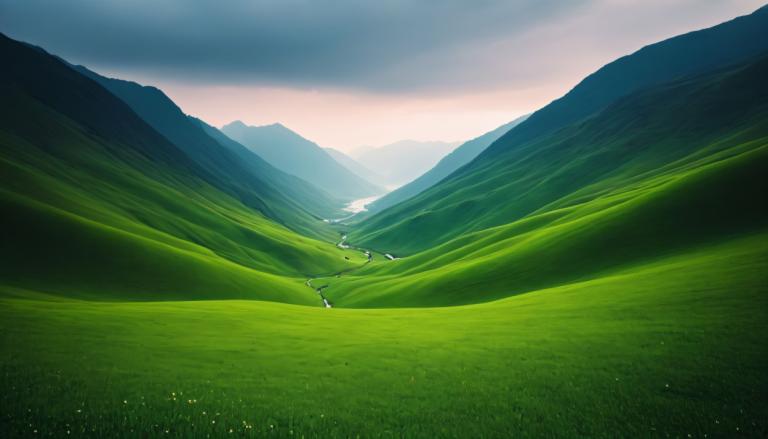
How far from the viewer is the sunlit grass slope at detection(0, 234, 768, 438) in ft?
50.2

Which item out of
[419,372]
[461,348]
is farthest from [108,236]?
[419,372]

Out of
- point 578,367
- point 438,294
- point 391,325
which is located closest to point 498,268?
point 438,294

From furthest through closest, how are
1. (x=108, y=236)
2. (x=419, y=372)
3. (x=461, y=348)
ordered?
(x=108, y=236), (x=461, y=348), (x=419, y=372)

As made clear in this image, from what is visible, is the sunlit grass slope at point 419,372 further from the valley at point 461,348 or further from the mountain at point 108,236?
the mountain at point 108,236

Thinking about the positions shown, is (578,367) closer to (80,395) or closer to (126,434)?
(126,434)

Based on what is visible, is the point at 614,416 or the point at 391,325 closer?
the point at 614,416

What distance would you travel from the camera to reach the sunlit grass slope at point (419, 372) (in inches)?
602

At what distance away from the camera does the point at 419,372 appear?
22.5m

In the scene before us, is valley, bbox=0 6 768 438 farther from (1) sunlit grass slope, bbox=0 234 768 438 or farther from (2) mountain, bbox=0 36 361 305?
(2) mountain, bbox=0 36 361 305

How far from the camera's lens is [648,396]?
17.4 meters

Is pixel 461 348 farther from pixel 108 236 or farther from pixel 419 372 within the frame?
pixel 108 236

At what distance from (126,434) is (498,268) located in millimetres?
69414

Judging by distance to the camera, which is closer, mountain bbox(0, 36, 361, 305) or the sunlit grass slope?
the sunlit grass slope

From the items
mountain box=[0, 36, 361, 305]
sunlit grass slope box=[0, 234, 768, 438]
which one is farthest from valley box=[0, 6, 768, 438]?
mountain box=[0, 36, 361, 305]
